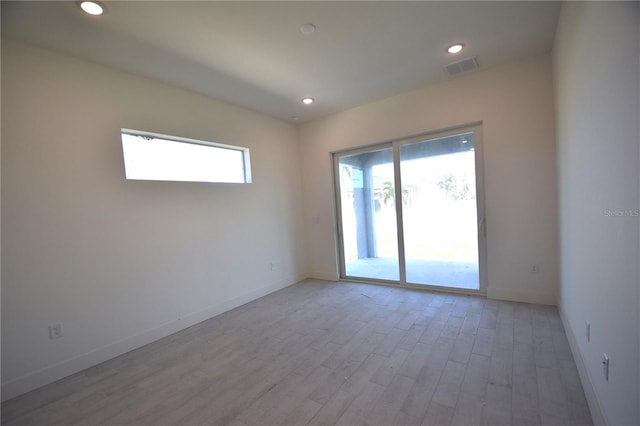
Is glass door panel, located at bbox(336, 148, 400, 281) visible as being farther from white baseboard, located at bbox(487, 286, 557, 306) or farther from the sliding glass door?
white baseboard, located at bbox(487, 286, 557, 306)

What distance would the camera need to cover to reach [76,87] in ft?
8.11

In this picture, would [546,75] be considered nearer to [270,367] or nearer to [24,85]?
[270,367]

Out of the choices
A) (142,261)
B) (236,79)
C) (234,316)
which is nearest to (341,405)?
(234,316)

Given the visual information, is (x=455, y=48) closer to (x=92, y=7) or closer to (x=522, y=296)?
(x=522, y=296)

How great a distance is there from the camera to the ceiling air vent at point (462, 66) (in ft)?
9.85

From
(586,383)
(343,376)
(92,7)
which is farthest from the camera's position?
(343,376)

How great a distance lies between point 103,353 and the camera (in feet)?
8.38

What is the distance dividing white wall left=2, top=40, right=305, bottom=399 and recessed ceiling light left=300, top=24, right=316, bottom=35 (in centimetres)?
176

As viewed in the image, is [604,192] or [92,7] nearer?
[604,192]

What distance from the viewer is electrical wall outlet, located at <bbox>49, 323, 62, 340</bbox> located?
7.52ft

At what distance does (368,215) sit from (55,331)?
12.6 feet

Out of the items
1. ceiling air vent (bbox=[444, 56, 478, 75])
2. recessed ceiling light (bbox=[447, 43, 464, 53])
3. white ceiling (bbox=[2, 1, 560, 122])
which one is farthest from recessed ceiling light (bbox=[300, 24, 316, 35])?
ceiling air vent (bbox=[444, 56, 478, 75])

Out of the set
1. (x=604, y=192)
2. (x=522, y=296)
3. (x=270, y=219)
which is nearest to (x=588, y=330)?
(x=604, y=192)

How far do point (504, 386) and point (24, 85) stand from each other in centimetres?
420
